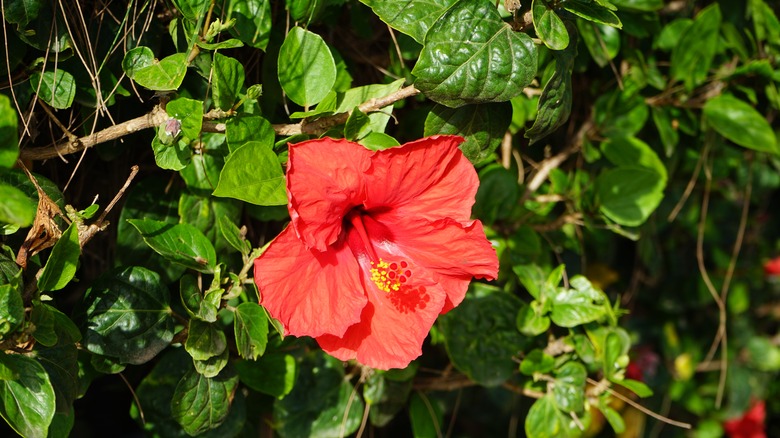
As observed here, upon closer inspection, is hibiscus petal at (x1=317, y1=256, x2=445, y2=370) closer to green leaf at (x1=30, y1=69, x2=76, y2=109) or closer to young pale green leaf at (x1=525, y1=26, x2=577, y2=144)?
young pale green leaf at (x1=525, y1=26, x2=577, y2=144)

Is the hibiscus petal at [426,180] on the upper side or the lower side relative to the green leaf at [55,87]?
lower

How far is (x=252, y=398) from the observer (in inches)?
53.0

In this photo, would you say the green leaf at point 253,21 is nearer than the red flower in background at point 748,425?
Yes

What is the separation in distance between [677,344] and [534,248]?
1.21 metres

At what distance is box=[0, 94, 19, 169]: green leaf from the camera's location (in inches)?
29.7

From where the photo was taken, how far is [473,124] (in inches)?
42.4

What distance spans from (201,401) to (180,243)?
24cm

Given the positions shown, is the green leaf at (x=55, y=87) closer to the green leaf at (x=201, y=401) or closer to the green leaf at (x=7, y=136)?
the green leaf at (x=7, y=136)

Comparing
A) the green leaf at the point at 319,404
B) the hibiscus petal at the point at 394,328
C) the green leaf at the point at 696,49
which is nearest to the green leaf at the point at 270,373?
the green leaf at the point at 319,404

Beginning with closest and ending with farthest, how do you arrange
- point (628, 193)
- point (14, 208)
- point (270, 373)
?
A: 1. point (14, 208)
2. point (270, 373)
3. point (628, 193)

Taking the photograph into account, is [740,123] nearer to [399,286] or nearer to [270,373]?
[399,286]

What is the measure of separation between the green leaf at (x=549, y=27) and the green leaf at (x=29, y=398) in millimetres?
751

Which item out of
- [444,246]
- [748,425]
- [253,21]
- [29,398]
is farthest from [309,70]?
[748,425]

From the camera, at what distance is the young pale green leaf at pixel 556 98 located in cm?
103
